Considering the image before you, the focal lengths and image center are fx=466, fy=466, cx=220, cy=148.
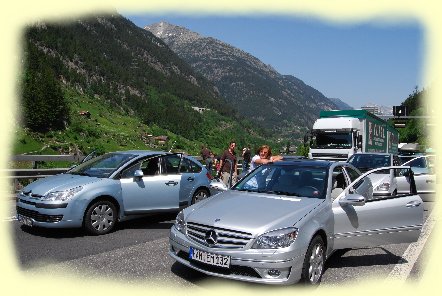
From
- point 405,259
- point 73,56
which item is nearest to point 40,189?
point 405,259

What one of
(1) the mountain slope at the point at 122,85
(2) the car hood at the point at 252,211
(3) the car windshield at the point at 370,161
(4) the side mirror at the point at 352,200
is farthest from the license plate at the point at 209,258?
(1) the mountain slope at the point at 122,85

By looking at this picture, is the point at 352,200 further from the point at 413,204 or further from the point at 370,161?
the point at 370,161

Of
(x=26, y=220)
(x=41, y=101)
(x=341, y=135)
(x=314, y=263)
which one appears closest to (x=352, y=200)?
(x=314, y=263)

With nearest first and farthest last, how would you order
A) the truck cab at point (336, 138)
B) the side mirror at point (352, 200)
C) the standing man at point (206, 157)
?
the side mirror at point (352, 200) → the standing man at point (206, 157) → the truck cab at point (336, 138)

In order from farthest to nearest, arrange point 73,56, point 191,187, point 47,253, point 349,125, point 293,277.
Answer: point 73,56 < point 349,125 < point 191,187 < point 47,253 < point 293,277

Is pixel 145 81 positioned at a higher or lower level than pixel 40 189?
higher

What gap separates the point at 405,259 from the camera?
22.6 ft

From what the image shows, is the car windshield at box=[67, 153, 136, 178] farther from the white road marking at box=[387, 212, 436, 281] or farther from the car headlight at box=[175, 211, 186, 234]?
the white road marking at box=[387, 212, 436, 281]

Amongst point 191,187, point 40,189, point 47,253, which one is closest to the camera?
point 47,253

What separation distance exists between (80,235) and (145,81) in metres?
183

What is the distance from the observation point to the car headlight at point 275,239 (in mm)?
4930

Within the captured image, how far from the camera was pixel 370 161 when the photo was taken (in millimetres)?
14562

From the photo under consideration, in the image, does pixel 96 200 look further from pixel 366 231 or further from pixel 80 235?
→ pixel 366 231

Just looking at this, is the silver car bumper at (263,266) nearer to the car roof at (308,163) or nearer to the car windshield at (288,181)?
the car windshield at (288,181)
